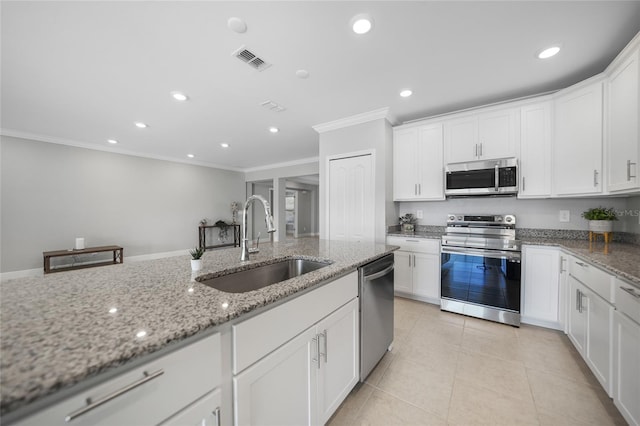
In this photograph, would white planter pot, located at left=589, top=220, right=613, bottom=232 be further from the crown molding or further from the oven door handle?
the crown molding

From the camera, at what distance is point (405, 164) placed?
3.35 metres

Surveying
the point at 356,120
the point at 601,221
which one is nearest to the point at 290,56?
the point at 356,120

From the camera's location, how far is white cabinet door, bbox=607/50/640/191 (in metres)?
1.71

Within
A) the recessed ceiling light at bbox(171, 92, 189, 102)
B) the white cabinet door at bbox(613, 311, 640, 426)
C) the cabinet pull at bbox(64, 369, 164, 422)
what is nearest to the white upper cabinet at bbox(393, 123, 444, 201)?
the white cabinet door at bbox(613, 311, 640, 426)

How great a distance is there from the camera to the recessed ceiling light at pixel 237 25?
1631 millimetres

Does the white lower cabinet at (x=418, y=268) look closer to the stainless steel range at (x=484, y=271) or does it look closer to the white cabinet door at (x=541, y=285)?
the stainless steel range at (x=484, y=271)

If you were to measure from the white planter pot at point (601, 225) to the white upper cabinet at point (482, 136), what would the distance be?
3.28 feet

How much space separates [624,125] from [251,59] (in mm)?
3152

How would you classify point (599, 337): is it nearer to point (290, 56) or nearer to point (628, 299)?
point (628, 299)

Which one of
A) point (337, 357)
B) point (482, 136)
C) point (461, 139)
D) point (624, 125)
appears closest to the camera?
point (337, 357)

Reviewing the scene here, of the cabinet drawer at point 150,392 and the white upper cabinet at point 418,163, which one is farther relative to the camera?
the white upper cabinet at point 418,163

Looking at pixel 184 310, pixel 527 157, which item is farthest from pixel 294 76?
pixel 527 157

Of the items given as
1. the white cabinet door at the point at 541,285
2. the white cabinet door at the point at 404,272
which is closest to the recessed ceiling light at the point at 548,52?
the white cabinet door at the point at 541,285

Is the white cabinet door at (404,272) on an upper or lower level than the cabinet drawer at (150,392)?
lower
